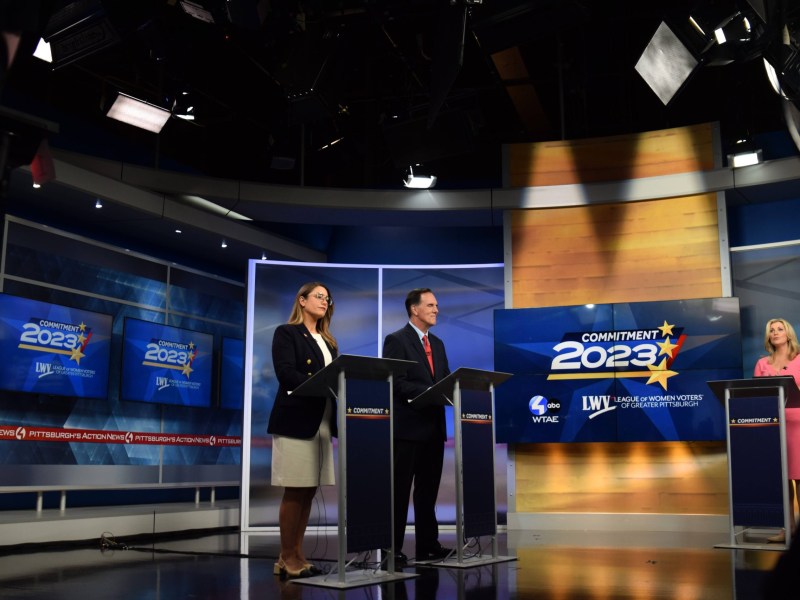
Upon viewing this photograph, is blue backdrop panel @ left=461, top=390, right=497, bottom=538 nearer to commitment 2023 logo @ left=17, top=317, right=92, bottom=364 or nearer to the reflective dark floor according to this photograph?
the reflective dark floor

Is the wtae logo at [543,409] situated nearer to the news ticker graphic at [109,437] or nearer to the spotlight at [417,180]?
the spotlight at [417,180]

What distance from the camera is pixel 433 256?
9281 mm

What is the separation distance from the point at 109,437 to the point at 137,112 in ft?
10.2

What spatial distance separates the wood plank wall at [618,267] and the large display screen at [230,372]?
141 inches

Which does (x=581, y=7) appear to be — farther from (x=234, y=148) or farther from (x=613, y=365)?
(x=234, y=148)

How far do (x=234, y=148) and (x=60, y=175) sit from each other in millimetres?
3206

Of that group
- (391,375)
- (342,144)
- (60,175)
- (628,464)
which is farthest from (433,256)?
(391,375)

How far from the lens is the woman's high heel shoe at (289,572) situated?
4.26 m

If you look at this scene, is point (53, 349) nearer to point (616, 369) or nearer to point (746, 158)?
point (616, 369)

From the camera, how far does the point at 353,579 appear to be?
161 inches

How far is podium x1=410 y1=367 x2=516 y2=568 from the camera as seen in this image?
15.6 ft

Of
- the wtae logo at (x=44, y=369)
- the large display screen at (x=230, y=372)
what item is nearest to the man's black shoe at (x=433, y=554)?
the wtae logo at (x=44, y=369)

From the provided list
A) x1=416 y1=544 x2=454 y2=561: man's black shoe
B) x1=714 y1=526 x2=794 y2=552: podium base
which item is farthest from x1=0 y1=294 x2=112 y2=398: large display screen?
x1=714 y1=526 x2=794 y2=552: podium base

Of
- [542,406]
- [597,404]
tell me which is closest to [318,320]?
[542,406]
